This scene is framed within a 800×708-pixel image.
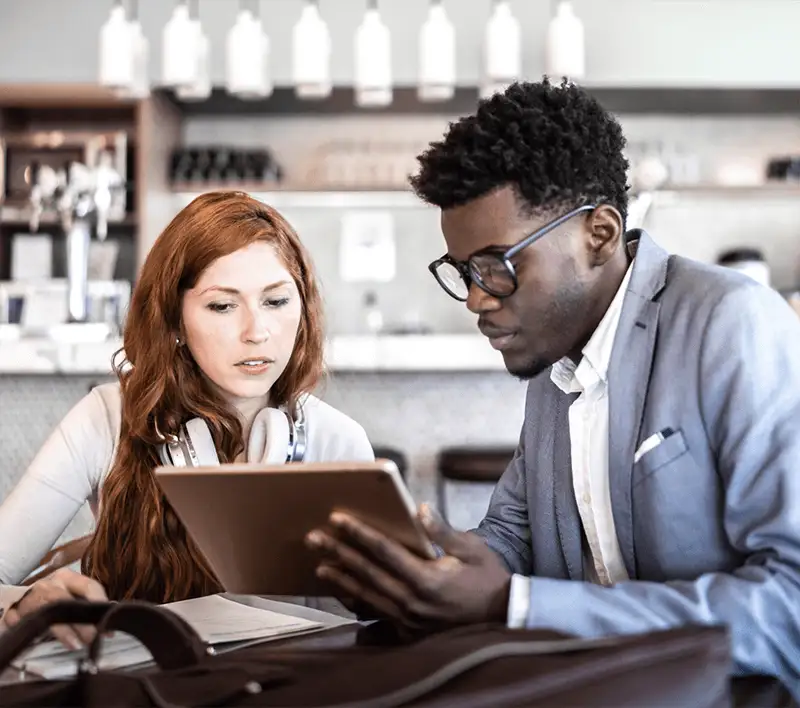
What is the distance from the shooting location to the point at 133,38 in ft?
12.6

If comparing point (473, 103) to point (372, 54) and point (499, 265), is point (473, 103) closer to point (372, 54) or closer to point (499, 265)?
point (372, 54)

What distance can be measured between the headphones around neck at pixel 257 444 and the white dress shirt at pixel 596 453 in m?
0.43

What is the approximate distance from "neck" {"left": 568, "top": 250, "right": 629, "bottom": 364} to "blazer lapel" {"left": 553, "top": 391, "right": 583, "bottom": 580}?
149mm

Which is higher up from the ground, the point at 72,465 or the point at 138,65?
the point at 138,65

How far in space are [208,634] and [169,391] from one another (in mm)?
693

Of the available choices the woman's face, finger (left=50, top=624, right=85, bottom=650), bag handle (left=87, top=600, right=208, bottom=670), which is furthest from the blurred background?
bag handle (left=87, top=600, right=208, bottom=670)

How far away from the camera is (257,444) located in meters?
1.53

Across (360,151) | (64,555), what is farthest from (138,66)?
(64,555)

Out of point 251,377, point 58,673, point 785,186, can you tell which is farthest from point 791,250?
point 58,673

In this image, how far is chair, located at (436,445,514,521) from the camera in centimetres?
360

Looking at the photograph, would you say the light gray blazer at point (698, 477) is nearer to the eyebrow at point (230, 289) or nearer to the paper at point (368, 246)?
the eyebrow at point (230, 289)

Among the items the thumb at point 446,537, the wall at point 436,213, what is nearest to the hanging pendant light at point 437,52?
the wall at point 436,213

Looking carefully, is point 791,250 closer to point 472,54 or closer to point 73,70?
point 472,54

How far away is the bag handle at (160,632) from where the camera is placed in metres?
0.84
